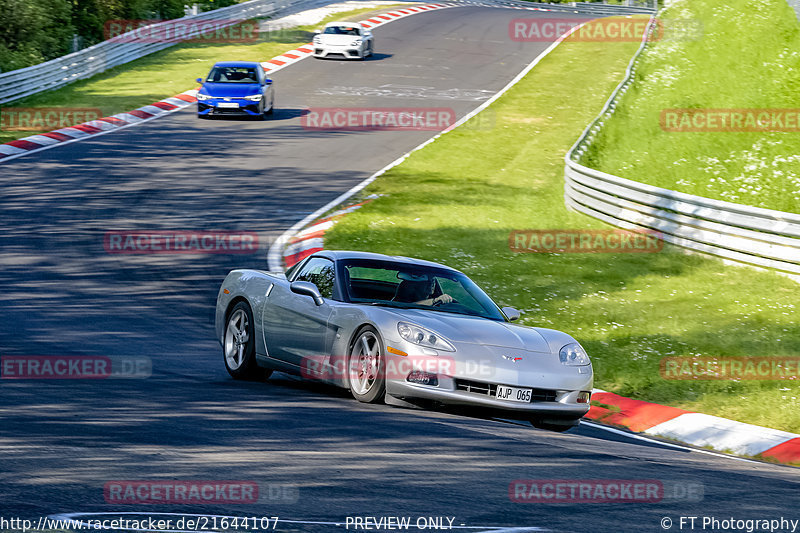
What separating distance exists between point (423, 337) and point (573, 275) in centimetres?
838

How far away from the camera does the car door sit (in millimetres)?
9852

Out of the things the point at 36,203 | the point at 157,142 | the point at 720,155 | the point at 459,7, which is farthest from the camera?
the point at 459,7

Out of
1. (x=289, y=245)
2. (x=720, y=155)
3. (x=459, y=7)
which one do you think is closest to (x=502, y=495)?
(x=289, y=245)

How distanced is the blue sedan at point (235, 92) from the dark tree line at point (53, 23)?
23.9ft

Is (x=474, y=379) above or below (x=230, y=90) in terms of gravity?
below

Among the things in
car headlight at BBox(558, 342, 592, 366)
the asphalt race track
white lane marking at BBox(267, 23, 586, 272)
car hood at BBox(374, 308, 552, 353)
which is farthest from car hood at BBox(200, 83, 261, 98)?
car headlight at BBox(558, 342, 592, 366)

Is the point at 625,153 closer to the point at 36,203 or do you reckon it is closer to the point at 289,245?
the point at 289,245

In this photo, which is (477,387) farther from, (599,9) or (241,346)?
(599,9)

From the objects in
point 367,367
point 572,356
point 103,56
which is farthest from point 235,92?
point 572,356

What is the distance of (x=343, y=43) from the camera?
39906 millimetres

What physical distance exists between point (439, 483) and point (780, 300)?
9.88 m

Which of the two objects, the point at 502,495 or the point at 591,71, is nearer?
the point at 502,495

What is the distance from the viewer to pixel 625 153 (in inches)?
991

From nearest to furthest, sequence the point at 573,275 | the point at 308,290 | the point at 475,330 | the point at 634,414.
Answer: the point at 475,330
the point at 308,290
the point at 634,414
the point at 573,275
